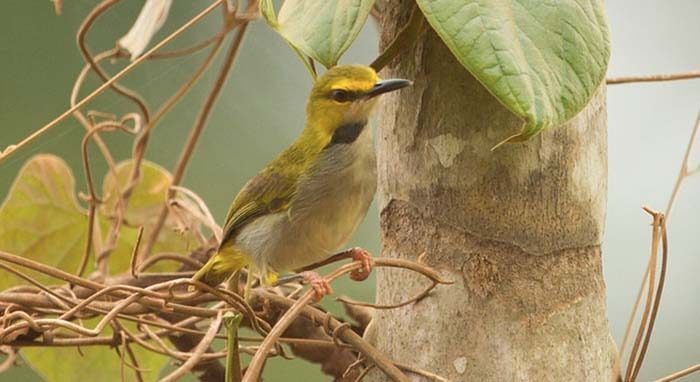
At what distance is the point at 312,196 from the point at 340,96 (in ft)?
0.46

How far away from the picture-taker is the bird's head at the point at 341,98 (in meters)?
1.24

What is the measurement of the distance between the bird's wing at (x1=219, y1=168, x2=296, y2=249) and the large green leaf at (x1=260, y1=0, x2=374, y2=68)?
41cm

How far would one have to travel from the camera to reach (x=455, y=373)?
1.09m

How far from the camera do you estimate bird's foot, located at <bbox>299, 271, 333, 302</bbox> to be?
1.17 metres

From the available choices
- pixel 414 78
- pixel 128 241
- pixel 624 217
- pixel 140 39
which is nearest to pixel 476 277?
pixel 414 78

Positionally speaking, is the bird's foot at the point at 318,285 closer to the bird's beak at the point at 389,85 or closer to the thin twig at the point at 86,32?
the bird's beak at the point at 389,85

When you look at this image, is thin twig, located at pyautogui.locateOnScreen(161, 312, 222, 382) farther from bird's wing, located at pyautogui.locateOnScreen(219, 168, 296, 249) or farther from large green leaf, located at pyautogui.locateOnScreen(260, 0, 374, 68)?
large green leaf, located at pyautogui.locateOnScreen(260, 0, 374, 68)

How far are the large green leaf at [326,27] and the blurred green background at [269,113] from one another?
2160 mm

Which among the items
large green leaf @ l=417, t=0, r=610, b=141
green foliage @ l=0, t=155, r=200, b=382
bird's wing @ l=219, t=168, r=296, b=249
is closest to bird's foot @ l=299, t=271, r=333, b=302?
bird's wing @ l=219, t=168, r=296, b=249

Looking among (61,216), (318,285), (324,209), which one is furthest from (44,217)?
(318,285)

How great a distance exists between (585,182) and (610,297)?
2.52m

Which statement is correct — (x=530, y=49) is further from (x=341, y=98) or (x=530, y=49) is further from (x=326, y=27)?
(x=341, y=98)

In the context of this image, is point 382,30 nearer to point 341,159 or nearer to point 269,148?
point 341,159

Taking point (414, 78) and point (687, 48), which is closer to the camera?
point (414, 78)
